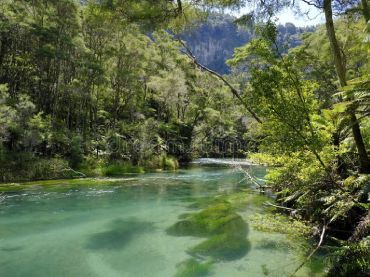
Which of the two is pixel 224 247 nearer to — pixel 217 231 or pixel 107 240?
pixel 217 231

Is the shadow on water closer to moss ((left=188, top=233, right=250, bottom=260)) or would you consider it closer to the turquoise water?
the turquoise water

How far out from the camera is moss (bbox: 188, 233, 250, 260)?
332 inches

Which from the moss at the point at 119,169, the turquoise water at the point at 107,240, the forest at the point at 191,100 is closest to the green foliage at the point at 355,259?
the forest at the point at 191,100

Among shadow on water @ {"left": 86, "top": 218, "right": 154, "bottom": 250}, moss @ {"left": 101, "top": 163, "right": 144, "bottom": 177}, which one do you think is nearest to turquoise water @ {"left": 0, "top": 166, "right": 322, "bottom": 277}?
shadow on water @ {"left": 86, "top": 218, "right": 154, "bottom": 250}

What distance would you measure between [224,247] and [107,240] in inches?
126

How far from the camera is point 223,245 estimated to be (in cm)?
910

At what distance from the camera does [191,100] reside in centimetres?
4594

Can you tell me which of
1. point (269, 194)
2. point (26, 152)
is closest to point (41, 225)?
point (269, 194)

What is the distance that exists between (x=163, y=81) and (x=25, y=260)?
30.2 m

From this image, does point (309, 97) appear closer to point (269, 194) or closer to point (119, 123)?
point (269, 194)

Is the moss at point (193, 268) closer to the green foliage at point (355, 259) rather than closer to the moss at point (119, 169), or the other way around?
the green foliage at point (355, 259)

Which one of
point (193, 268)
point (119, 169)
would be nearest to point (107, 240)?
point (193, 268)

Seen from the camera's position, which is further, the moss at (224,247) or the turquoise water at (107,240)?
the moss at (224,247)

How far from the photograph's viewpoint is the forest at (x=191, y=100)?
7535mm
